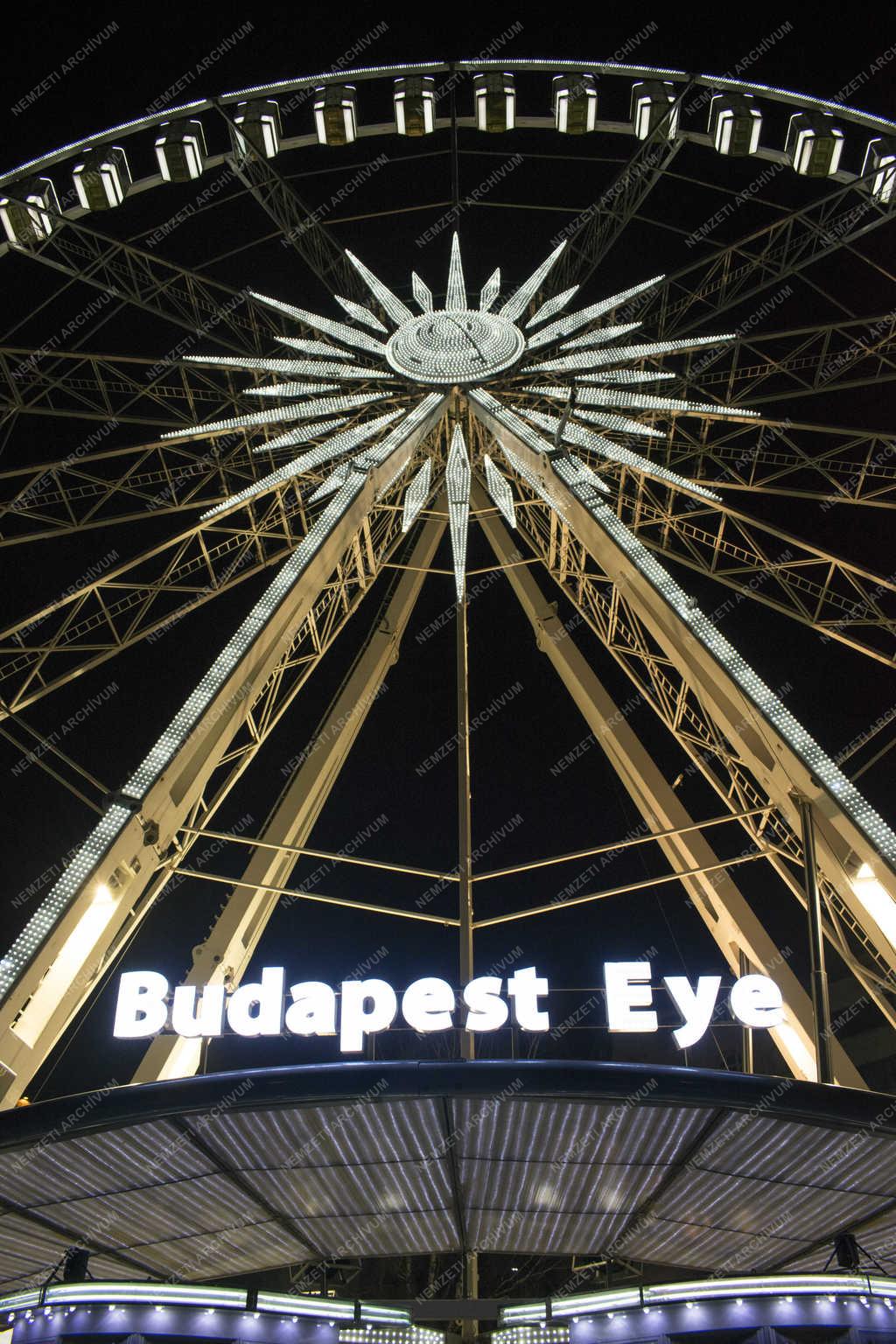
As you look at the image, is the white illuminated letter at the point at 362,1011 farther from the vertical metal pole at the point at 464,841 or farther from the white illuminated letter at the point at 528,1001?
the white illuminated letter at the point at 528,1001

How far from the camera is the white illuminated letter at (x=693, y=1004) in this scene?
46.1ft

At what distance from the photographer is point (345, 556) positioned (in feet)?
72.6

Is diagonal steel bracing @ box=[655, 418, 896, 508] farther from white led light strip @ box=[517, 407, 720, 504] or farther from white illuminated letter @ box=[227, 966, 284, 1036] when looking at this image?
white illuminated letter @ box=[227, 966, 284, 1036]

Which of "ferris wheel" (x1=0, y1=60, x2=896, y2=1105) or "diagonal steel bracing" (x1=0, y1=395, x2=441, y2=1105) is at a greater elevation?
"ferris wheel" (x1=0, y1=60, x2=896, y2=1105)

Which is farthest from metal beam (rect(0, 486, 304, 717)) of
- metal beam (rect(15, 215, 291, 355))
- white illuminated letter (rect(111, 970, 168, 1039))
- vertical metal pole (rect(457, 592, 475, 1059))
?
white illuminated letter (rect(111, 970, 168, 1039))

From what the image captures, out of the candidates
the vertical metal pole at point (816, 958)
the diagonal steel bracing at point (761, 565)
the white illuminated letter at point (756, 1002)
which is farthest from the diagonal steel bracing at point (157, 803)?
the vertical metal pole at point (816, 958)

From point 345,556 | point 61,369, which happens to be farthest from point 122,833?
point 61,369

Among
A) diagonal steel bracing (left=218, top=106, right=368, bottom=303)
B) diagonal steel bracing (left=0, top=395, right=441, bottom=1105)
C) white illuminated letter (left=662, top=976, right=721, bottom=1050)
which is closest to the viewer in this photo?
diagonal steel bracing (left=0, top=395, right=441, bottom=1105)

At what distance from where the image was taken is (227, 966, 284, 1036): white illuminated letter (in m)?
14.2

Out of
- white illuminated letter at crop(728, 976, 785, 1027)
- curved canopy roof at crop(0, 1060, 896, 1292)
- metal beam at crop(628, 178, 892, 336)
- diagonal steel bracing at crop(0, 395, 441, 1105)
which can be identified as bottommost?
curved canopy roof at crop(0, 1060, 896, 1292)

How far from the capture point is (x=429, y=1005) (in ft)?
47.1

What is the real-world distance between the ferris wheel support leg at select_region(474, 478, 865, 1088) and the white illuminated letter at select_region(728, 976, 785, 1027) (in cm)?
328

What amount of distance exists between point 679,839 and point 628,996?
6870 mm

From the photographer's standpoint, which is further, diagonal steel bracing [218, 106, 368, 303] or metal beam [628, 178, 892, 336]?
diagonal steel bracing [218, 106, 368, 303]
